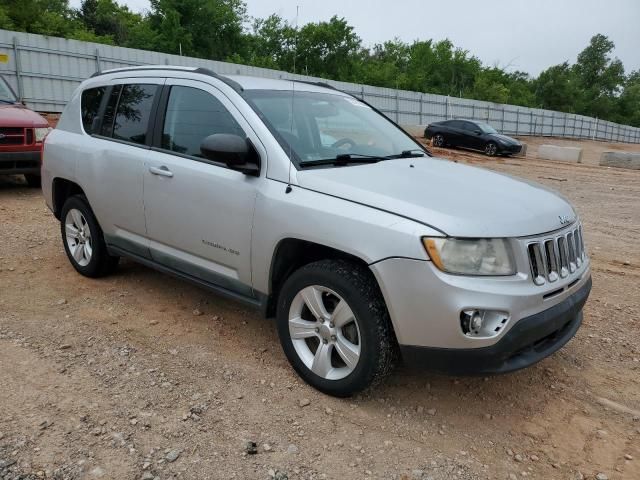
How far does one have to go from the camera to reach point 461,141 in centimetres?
2275

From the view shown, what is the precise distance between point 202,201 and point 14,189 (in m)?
6.75

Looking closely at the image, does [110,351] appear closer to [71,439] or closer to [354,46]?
[71,439]

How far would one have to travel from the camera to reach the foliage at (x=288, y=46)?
1443 inches

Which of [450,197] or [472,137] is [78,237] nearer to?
[450,197]

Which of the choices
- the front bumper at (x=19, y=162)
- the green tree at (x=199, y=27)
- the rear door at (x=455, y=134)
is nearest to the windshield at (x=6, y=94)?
the front bumper at (x=19, y=162)

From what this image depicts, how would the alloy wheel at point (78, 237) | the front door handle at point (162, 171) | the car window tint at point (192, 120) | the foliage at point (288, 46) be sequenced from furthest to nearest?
the foliage at point (288, 46), the alloy wheel at point (78, 237), the front door handle at point (162, 171), the car window tint at point (192, 120)

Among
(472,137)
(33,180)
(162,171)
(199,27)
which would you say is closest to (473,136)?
(472,137)

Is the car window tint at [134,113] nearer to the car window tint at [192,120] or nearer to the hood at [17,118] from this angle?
the car window tint at [192,120]

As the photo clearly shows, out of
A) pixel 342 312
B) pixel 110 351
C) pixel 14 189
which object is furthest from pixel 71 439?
pixel 14 189

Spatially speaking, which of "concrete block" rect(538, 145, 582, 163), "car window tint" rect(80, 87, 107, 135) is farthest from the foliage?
"car window tint" rect(80, 87, 107, 135)

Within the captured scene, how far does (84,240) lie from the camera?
4.73 metres

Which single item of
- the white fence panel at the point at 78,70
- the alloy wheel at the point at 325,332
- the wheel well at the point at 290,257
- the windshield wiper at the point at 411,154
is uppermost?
the white fence panel at the point at 78,70

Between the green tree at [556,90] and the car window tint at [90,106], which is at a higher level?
the green tree at [556,90]

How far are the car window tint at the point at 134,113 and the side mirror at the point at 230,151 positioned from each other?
1.12 meters
